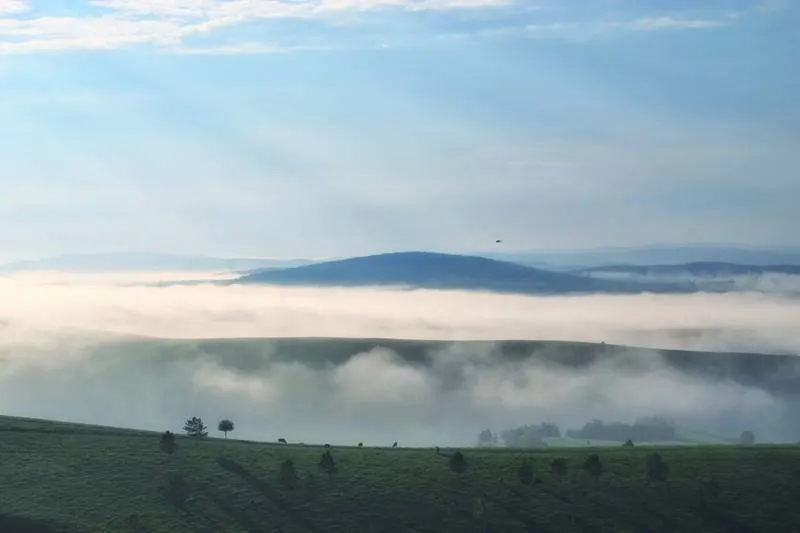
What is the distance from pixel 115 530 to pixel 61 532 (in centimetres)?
755

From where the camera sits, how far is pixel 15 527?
19912 centimetres

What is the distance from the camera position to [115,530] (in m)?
199

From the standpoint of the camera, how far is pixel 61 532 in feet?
646

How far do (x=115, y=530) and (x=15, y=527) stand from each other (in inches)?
568

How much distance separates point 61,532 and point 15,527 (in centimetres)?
746
